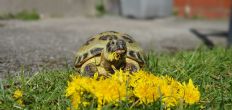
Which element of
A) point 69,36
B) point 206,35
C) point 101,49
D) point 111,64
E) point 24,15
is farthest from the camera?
point 24,15

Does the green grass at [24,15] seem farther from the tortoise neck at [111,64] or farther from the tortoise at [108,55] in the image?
the tortoise neck at [111,64]

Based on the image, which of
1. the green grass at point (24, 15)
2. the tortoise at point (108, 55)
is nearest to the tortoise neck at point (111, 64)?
the tortoise at point (108, 55)

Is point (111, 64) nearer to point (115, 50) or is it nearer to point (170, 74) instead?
point (115, 50)

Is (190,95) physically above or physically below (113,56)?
below

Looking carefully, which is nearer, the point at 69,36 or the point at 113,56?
the point at 113,56

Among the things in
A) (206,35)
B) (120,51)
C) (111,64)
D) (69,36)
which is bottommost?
(206,35)

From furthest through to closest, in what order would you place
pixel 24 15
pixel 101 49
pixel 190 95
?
1. pixel 24 15
2. pixel 101 49
3. pixel 190 95

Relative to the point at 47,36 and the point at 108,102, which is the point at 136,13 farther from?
the point at 108,102

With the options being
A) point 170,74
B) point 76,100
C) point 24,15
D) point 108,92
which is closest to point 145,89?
point 108,92
